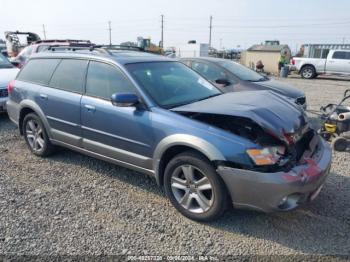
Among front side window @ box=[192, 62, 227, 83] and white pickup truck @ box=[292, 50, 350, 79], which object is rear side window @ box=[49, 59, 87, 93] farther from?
white pickup truck @ box=[292, 50, 350, 79]

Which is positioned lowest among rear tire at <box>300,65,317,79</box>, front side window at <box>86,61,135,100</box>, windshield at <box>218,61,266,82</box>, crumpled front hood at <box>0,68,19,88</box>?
rear tire at <box>300,65,317,79</box>

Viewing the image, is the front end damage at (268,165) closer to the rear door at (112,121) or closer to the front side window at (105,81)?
the rear door at (112,121)


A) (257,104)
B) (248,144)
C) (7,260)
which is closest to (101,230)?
(7,260)

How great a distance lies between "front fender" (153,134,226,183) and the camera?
9.56 feet

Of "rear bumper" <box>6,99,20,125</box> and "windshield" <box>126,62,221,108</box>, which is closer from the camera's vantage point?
"windshield" <box>126,62,221,108</box>

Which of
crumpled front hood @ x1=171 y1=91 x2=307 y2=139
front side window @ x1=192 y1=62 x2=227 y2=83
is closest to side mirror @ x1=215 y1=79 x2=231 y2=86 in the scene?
front side window @ x1=192 y1=62 x2=227 y2=83

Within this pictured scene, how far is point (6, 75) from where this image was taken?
7.30 metres

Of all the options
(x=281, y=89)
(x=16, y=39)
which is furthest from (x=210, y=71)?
(x=16, y=39)

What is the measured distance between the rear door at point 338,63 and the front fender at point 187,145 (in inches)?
727

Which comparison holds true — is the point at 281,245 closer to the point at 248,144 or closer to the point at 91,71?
the point at 248,144

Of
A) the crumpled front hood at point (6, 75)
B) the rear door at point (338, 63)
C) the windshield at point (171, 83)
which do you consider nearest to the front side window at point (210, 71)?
the windshield at point (171, 83)

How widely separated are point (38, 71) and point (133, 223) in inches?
117

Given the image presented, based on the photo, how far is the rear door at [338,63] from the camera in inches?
725

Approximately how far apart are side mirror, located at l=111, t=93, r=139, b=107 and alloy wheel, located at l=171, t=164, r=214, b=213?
85cm
